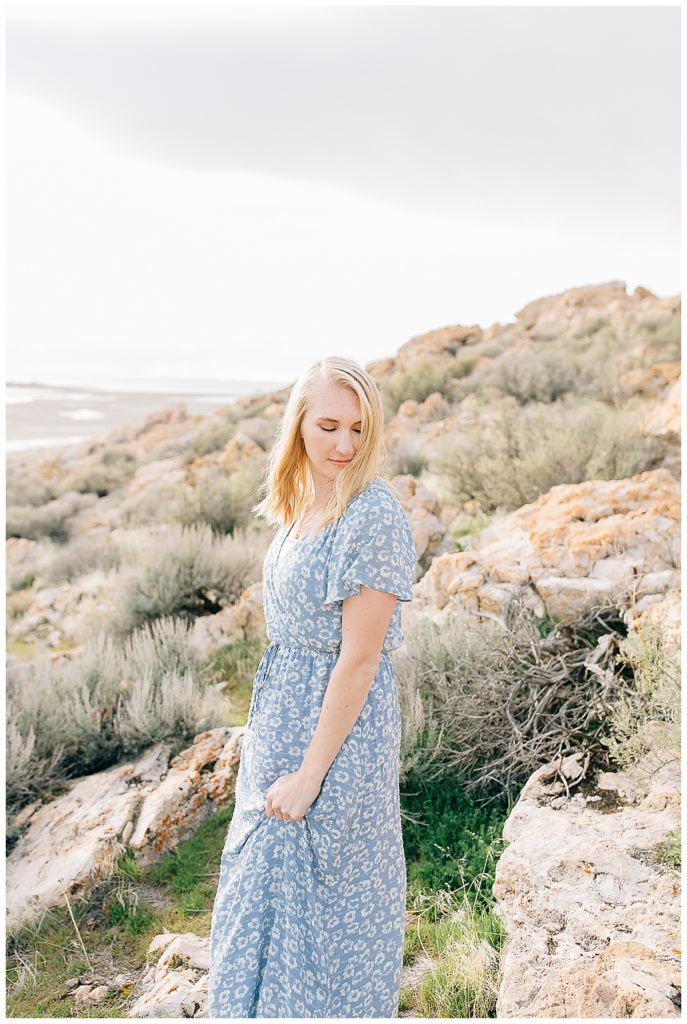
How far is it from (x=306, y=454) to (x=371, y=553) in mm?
452

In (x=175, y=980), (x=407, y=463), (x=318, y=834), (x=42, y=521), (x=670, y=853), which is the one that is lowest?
(x=175, y=980)

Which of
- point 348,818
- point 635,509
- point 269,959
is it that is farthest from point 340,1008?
point 635,509

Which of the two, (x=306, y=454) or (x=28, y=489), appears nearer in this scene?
(x=306, y=454)

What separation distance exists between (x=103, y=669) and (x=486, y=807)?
2335 mm

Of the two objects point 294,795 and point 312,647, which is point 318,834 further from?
point 312,647

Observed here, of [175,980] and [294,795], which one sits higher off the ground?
[294,795]

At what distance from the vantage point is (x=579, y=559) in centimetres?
405

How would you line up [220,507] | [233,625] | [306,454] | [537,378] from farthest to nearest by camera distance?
[537,378] → [220,507] → [233,625] → [306,454]

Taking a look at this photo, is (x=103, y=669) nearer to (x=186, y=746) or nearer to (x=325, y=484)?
(x=186, y=746)

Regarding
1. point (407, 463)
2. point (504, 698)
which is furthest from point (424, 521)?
point (407, 463)

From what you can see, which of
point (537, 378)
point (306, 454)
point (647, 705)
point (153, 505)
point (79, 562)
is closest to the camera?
point (306, 454)

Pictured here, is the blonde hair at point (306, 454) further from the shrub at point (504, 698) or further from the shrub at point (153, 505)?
the shrub at point (153, 505)

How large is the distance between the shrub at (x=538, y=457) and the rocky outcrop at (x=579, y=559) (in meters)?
1.13

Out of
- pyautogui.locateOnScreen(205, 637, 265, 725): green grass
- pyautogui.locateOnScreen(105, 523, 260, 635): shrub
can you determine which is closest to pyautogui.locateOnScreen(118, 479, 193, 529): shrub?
pyautogui.locateOnScreen(105, 523, 260, 635): shrub
